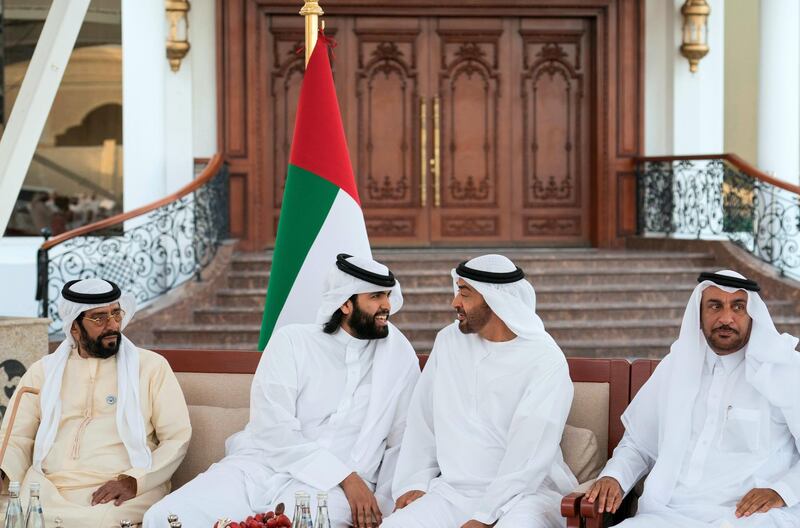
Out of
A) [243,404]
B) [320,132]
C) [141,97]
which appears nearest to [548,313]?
[141,97]

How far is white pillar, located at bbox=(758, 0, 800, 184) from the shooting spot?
10883 mm

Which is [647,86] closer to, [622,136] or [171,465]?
[622,136]

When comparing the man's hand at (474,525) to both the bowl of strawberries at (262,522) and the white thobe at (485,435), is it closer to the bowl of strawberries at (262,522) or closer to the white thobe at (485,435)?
the white thobe at (485,435)

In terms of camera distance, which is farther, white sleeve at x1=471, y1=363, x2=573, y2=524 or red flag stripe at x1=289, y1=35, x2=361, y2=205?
red flag stripe at x1=289, y1=35, x2=361, y2=205

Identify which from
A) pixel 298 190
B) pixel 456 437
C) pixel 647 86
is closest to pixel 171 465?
pixel 456 437

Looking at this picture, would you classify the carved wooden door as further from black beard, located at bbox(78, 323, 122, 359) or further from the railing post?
black beard, located at bbox(78, 323, 122, 359)

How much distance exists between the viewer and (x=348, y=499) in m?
4.43

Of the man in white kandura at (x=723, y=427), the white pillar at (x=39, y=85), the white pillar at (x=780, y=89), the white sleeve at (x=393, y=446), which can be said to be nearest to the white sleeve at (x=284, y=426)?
the white sleeve at (x=393, y=446)

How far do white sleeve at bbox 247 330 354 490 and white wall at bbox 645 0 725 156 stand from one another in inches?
293

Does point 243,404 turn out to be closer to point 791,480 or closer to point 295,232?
point 295,232

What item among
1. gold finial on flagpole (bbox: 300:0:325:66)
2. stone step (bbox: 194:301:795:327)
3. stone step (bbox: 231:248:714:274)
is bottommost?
stone step (bbox: 194:301:795:327)

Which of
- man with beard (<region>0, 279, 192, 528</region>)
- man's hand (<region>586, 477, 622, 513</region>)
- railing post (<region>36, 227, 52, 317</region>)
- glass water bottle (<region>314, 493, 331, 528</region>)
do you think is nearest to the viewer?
glass water bottle (<region>314, 493, 331, 528</region>)

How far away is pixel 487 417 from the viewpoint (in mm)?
4414

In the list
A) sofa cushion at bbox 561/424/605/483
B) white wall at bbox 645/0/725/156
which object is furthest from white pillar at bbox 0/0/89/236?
white wall at bbox 645/0/725/156
